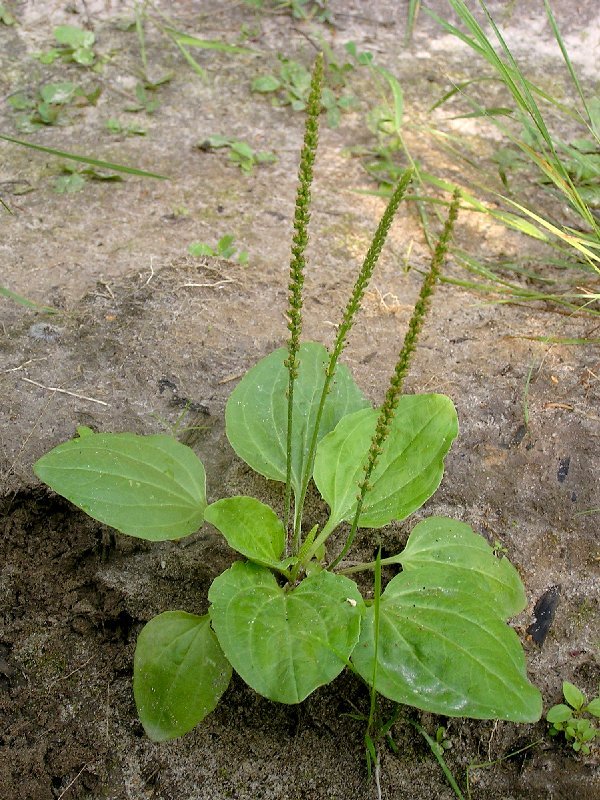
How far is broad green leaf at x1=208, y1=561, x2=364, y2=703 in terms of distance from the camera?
1.87 meters

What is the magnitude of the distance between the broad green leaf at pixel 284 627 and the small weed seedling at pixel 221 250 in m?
1.76

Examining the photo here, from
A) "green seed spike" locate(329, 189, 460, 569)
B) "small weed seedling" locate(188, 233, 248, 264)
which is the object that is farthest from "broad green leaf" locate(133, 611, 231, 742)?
"small weed seedling" locate(188, 233, 248, 264)

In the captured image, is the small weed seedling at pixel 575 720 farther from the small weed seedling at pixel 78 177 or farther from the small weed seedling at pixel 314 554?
the small weed seedling at pixel 78 177

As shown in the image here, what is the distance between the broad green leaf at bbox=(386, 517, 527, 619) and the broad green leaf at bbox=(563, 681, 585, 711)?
9.8 inches

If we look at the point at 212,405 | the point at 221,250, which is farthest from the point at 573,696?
the point at 221,250

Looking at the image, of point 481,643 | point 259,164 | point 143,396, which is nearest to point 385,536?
point 481,643

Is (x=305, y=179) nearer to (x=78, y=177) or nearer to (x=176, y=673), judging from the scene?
(x=176, y=673)

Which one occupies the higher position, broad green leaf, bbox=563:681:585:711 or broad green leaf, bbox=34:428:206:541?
broad green leaf, bbox=34:428:206:541

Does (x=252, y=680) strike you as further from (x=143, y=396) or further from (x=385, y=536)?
(x=143, y=396)

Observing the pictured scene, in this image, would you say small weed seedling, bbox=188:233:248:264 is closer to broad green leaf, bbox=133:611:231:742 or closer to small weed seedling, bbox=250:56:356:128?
small weed seedling, bbox=250:56:356:128

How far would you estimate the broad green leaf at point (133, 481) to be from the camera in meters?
2.27

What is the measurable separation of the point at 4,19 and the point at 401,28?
2.51 metres

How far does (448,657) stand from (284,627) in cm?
43

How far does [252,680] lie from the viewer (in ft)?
6.13
